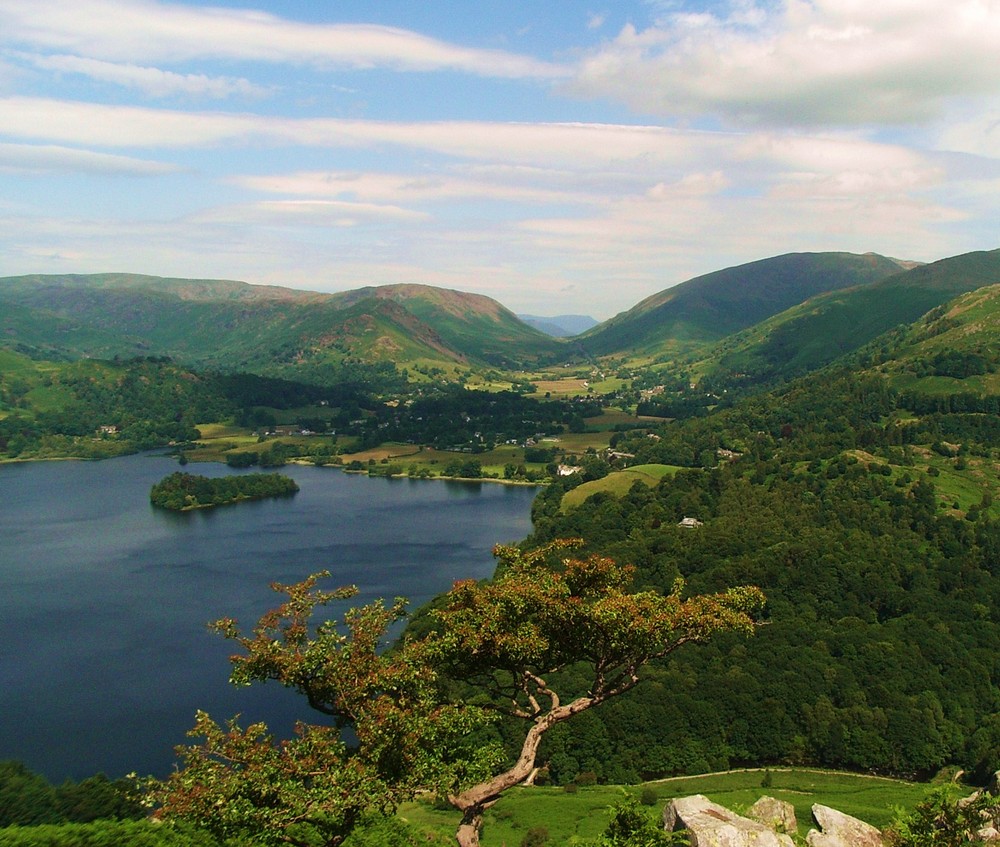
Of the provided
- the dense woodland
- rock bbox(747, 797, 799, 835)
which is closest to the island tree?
rock bbox(747, 797, 799, 835)

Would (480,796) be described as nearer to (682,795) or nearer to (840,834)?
(840,834)

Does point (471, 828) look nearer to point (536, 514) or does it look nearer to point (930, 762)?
point (930, 762)

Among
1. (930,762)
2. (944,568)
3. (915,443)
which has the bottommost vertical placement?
(930,762)

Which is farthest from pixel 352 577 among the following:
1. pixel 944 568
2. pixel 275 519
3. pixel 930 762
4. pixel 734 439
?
pixel 734 439

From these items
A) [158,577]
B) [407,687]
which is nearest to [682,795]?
[407,687]

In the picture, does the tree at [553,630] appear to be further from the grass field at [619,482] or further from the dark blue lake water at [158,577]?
the grass field at [619,482]
